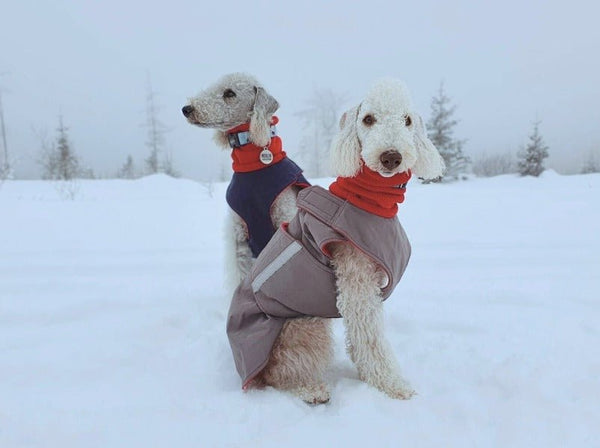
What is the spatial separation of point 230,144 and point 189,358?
5.45 ft

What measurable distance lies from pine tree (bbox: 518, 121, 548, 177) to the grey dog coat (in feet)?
82.8

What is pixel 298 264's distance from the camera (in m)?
1.94

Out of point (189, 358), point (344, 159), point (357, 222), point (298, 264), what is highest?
point (344, 159)

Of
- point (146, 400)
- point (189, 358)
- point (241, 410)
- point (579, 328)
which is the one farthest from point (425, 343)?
point (146, 400)

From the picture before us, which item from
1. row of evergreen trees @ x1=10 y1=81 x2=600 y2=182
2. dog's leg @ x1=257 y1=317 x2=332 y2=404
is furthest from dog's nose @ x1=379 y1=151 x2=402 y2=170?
row of evergreen trees @ x1=10 y1=81 x2=600 y2=182

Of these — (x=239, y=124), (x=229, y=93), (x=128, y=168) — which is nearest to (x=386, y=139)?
(x=239, y=124)

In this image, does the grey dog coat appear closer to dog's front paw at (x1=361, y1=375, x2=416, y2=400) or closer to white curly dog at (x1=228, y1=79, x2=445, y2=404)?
white curly dog at (x1=228, y1=79, x2=445, y2=404)

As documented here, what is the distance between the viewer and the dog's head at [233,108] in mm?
2988

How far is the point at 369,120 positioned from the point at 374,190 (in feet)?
1.11

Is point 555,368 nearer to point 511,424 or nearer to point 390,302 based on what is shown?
point 511,424

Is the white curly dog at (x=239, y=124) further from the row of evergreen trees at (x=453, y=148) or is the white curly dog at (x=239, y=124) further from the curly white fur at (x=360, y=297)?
the row of evergreen trees at (x=453, y=148)

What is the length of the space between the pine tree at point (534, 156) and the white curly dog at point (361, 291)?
25.2m

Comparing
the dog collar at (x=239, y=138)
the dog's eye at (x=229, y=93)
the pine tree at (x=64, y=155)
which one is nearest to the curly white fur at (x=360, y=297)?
the dog collar at (x=239, y=138)

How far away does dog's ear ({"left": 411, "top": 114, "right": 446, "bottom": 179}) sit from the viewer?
6.18 ft
